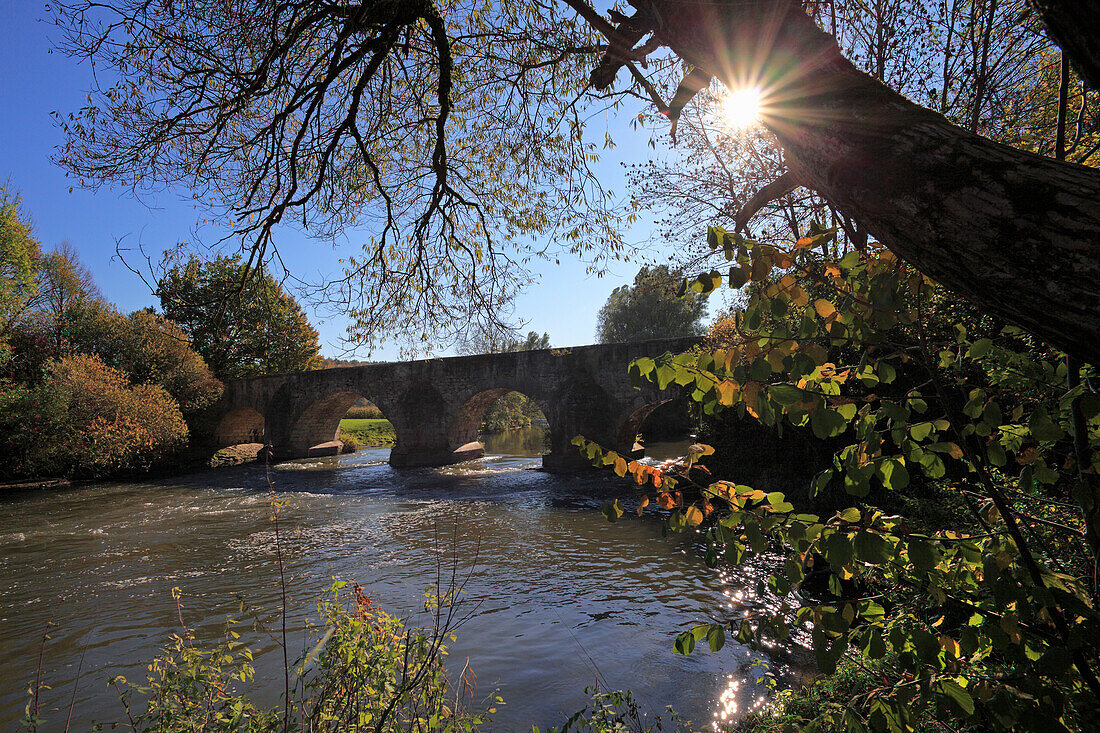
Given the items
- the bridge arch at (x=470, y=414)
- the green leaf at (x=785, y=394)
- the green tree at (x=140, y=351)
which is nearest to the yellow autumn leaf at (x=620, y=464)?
the green leaf at (x=785, y=394)

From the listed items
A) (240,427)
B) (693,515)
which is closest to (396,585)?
(693,515)

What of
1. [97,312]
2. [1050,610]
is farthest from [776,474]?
[97,312]

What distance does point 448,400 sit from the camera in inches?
846

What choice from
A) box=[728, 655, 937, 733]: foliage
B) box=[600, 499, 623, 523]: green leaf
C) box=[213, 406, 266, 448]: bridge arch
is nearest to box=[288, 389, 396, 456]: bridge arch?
box=[213, 406, 266, 448]: bridge arch

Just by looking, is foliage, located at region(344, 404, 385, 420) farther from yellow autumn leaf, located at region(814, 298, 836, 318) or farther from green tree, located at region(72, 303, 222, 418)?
yellow autumn leaf, located at region(814, 298, 836, 318)

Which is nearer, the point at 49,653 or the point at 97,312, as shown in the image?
the point at 49,653

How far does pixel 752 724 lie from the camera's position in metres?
3.65

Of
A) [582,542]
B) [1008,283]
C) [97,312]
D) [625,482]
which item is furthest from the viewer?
[97,312]

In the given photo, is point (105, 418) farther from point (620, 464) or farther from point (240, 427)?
point (620, 464)

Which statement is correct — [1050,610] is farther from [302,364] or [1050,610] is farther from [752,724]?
[302,364]

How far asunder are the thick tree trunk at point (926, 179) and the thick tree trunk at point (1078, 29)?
Result: 7.3 inches

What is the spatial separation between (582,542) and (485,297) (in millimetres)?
5532

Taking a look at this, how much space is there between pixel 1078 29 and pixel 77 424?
83.5ft

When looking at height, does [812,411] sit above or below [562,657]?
above
